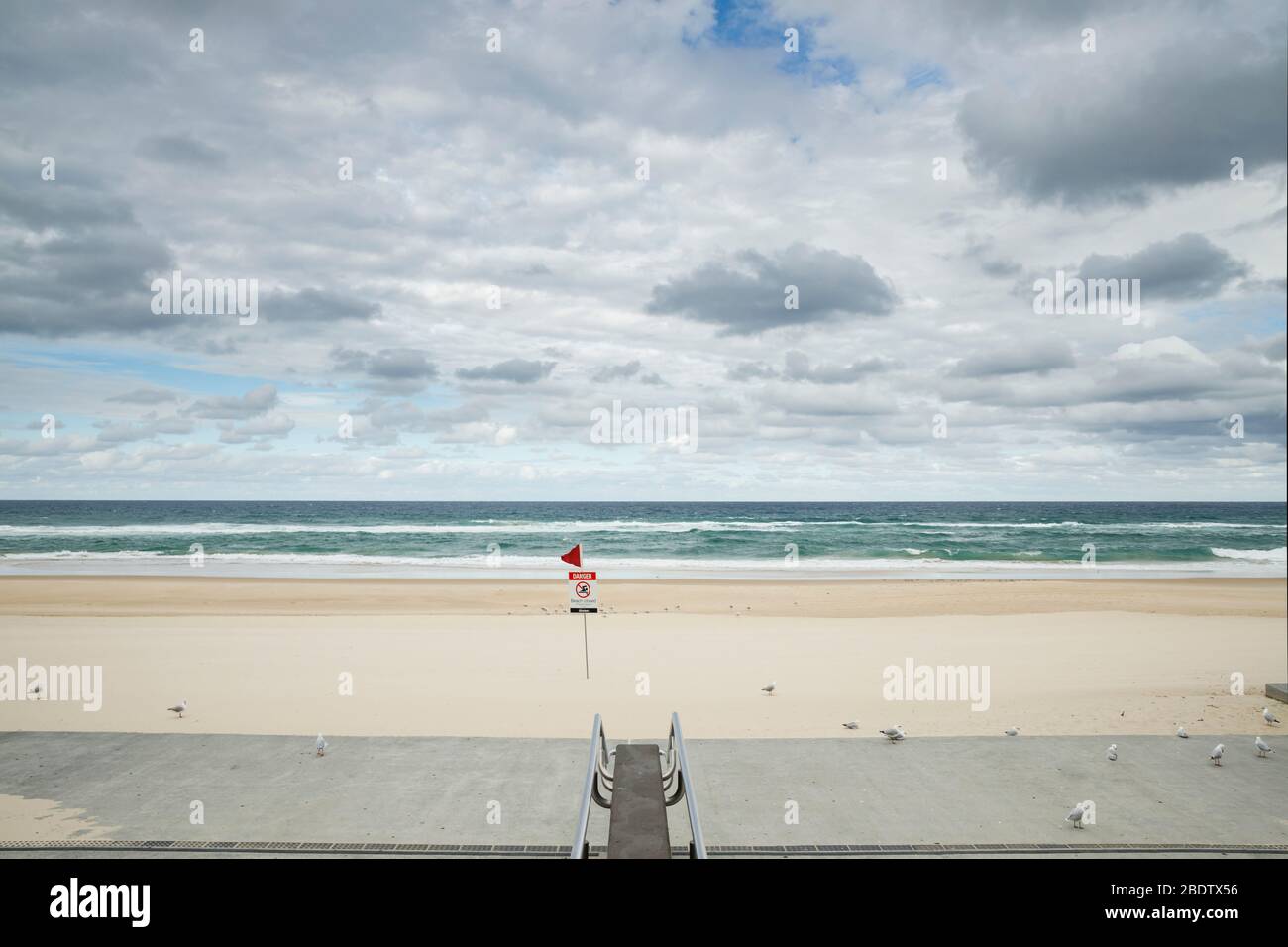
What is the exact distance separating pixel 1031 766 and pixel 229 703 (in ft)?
27.2

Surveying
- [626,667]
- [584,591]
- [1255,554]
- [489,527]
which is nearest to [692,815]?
[584,591]

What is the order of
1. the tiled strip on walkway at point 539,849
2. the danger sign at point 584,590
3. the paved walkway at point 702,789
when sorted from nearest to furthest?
the tiled strip on walkway at point 539,849, the paved walkway at point 702,789, the danger sign at point 584,590

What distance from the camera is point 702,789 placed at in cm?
554

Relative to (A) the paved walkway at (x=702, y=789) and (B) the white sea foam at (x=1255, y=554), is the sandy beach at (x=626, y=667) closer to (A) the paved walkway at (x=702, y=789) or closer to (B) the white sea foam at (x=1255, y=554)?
(A) the paved walkway at (x=702, y=789)

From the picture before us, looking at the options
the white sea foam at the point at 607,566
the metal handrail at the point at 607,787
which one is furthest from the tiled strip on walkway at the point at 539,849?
the white sea foam at the point at 607,566

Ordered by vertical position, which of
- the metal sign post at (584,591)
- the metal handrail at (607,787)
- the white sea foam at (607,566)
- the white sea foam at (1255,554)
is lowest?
the white sea foam at (1255,554)

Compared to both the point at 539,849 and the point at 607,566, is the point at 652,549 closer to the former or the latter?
the point at 607,566

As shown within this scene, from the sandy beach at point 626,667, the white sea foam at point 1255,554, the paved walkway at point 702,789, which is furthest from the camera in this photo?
the white sea foam at point 1255,554

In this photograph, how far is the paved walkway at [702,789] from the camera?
4816mm

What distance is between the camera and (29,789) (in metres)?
5.39

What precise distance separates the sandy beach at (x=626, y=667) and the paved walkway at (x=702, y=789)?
4.70ft

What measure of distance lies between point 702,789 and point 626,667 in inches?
217
